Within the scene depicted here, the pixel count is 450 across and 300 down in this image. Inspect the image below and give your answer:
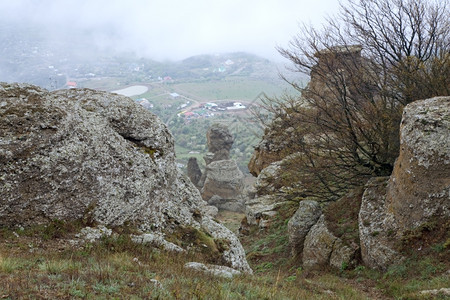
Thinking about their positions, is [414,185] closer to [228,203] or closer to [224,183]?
[228,203]

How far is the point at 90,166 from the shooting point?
321 inches

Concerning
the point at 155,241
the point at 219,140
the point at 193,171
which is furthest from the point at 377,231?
the point at 193,171

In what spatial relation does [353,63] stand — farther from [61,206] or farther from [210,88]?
[210,88]

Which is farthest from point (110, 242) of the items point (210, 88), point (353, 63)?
point (210, 88)

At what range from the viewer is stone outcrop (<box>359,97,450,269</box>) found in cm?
961

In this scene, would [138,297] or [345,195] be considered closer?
[138,297]

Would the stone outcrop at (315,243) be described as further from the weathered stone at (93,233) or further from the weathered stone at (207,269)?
the weathered stone at (93,233)

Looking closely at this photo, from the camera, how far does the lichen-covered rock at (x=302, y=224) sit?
45.8 feet

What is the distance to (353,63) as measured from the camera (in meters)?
14.1

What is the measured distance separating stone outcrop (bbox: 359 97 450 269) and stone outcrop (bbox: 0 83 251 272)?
4205 mm

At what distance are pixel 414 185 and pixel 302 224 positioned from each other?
5085 millimetres

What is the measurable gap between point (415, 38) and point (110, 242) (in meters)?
14.7

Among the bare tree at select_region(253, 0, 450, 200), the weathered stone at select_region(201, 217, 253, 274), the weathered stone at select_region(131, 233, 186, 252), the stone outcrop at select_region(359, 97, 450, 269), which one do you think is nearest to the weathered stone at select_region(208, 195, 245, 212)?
the bare tree at select_region(253, 0, 450, 200)

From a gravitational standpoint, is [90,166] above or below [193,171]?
above
